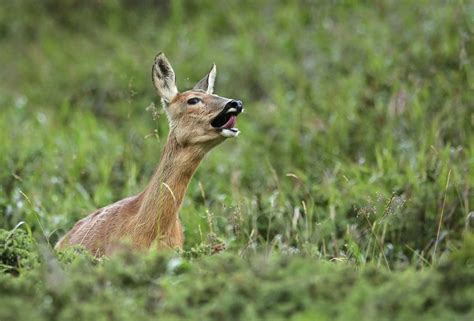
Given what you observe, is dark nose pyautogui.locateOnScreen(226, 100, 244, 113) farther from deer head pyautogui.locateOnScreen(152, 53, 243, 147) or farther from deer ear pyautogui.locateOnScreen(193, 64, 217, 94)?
deer ear pyautogui.locateOnScreen(193, 64, 217, 94)

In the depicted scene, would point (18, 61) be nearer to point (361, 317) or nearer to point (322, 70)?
point (322, 70)

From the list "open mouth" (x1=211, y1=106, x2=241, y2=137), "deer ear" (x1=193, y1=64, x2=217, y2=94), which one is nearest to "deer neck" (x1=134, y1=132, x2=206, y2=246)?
"open mouth" (x1=211, y1=106, x2=241, y2=137)

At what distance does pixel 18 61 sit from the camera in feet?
38.1

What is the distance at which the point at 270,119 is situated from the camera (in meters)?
9.12

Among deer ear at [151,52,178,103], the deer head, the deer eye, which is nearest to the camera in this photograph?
the deer head

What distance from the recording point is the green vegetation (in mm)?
3600

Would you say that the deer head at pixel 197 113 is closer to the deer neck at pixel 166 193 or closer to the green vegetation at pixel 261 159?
the deer neck at pixel 166 193

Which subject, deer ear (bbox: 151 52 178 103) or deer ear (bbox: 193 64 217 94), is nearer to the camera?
deer ear (bbox: 151 52 178 103)

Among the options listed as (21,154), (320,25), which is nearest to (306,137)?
(21,154)

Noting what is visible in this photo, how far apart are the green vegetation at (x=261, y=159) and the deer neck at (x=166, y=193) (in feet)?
0.62

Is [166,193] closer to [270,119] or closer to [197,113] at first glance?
[197,113]

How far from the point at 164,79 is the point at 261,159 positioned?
2295 millimetres

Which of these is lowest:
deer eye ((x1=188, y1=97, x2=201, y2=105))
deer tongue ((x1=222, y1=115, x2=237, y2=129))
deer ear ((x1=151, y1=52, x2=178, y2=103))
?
deer tongue ((x1=222, y1=115, x2=237, y2=129))

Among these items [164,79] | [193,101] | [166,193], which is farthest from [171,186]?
[164,79]
